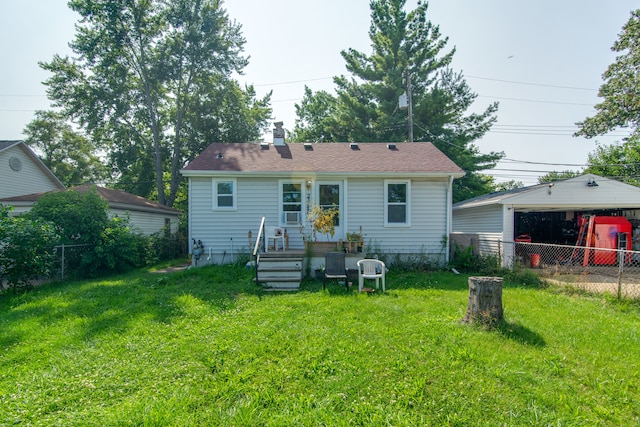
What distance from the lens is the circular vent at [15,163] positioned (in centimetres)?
1595

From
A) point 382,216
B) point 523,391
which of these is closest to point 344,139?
point 382,216

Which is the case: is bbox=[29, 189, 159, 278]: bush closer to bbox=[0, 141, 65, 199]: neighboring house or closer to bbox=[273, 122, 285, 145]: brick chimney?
bbox=[273, 122, 285, 145]: brick chimney

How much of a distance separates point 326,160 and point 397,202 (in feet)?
9.70

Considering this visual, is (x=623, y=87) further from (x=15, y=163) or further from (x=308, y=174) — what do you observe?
(x=15, y=163)

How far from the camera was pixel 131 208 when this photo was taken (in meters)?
14.4

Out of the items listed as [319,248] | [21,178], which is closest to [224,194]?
[319,248]

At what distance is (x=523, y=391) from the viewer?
302 cm

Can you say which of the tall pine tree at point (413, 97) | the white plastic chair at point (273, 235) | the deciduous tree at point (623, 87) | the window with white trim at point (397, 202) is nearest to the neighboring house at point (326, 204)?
the window with white trim at point (397, 202)

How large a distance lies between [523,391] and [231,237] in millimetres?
8795

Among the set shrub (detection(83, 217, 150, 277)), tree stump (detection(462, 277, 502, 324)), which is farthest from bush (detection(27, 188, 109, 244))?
tree stump (detection(462, 277, 502, 324))

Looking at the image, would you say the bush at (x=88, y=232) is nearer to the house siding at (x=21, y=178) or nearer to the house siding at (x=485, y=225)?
the house siding at (x=21, y=178)

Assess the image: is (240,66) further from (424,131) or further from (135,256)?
(135,256)

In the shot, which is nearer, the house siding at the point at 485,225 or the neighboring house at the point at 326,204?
the house siding at the point at 485,225

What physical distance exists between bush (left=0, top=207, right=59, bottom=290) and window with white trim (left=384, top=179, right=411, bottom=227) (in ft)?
31.3
